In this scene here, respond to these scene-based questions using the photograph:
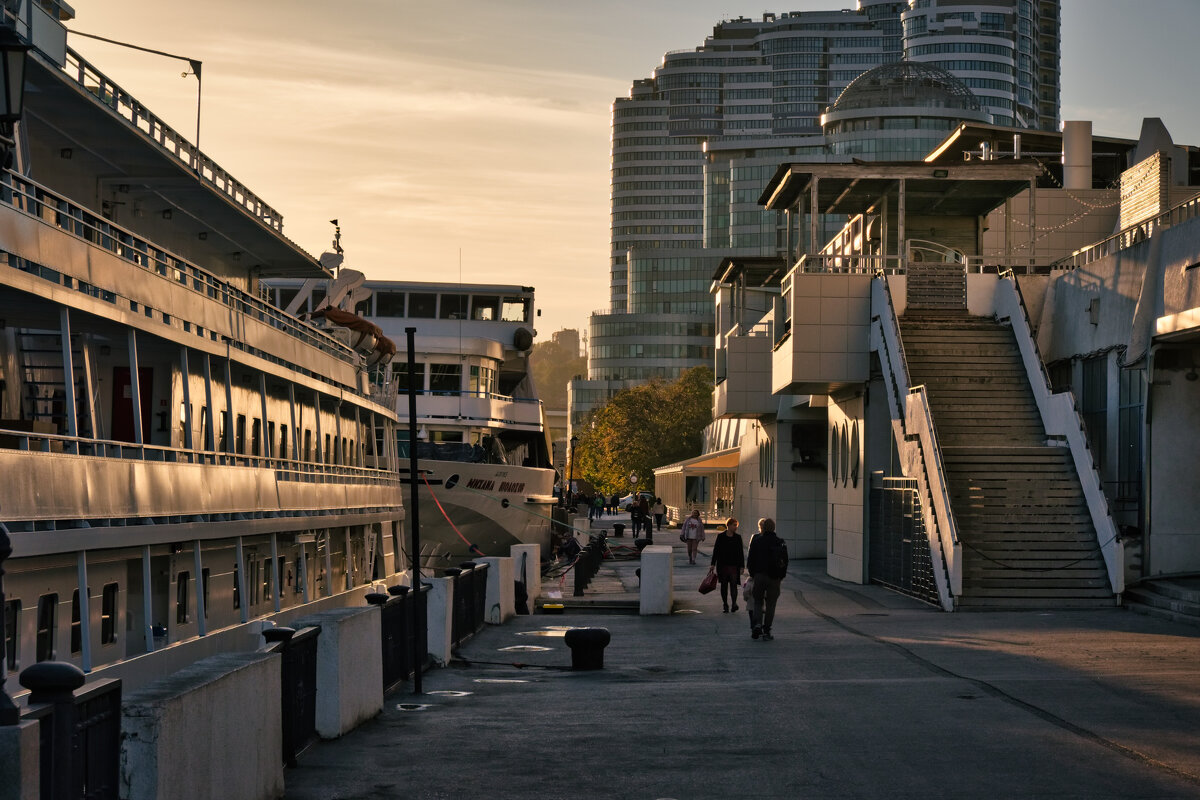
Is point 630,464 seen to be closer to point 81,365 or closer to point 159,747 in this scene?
point 81,365

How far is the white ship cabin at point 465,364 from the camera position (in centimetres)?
4328

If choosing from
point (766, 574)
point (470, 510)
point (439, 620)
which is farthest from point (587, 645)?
point (470, 510)

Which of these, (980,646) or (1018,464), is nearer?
(980,646)

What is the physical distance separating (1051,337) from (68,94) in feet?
70.5

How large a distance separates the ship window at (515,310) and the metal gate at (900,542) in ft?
62.0

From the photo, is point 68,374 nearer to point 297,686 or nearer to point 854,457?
point 297,686

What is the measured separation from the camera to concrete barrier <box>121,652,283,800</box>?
275 inches

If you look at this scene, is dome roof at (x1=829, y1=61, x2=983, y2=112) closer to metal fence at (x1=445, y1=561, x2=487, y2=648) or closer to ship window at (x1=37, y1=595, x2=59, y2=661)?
metal fence at (x1=445, y1=561, x2=487, y2=648)

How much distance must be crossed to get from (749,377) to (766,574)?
25.3 m

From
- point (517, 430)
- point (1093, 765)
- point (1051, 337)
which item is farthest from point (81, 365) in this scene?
point (517, 430)

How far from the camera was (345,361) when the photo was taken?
2984 centimetres

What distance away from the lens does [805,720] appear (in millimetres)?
12578

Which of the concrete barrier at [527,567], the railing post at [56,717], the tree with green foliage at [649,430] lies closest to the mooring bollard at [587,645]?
the concrete barrier at [527,567]

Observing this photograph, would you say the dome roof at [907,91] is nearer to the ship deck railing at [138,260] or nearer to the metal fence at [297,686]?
the ship deck railing at [138,260]
